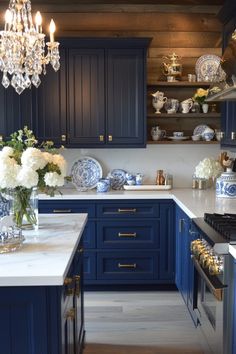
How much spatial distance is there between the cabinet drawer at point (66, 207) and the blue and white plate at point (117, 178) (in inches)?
23.4

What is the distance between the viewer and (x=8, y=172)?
1952 millimetres

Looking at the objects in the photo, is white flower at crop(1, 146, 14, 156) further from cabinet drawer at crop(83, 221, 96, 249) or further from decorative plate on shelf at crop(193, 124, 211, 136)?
decorative plate on shelf at crop(193, 124, 211, 136)

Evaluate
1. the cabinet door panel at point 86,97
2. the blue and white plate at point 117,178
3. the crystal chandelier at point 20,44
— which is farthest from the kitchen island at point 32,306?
the blue and white plate at point 117,178

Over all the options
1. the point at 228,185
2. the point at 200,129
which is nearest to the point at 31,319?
the point at 228,185

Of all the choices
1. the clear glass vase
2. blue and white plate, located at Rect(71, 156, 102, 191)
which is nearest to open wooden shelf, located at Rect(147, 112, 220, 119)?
blue and white plate, located at Rect(71, 156, 102, 191)

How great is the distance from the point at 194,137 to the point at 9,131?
6.19 ft

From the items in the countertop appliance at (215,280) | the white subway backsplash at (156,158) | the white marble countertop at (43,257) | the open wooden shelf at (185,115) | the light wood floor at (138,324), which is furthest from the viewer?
the white subway backsplash at (156,158)

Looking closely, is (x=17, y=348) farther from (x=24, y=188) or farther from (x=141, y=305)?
(x=141, y=305)

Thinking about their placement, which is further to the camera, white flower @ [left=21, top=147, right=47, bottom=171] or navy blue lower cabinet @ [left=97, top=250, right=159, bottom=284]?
navy blue lower cabinet @ [left=97, top=250, right=159, bottom=284]

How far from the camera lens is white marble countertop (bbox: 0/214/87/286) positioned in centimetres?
139

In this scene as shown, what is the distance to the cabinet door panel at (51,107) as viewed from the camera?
12.9 feet

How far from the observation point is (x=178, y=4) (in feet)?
13.8

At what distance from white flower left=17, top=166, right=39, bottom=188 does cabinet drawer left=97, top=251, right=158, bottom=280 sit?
1927 millimetres

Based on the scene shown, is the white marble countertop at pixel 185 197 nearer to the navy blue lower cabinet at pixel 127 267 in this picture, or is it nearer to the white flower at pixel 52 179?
the navy blue lower cabinet at pixel 127 267
